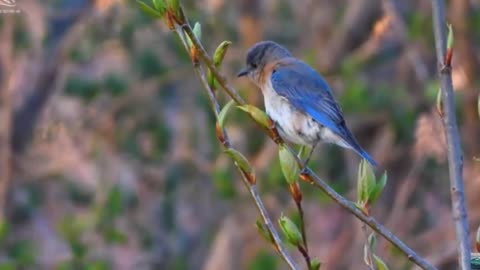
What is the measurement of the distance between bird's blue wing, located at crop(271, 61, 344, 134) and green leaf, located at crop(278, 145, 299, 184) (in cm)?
121

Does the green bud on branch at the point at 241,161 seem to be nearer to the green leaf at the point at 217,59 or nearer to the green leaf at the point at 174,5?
the green leaf at the point at 217,59

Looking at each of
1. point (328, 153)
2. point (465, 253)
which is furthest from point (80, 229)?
point (465, 253)

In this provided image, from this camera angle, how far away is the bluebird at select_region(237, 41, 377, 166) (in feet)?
11.4

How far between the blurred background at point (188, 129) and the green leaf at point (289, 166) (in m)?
4.51

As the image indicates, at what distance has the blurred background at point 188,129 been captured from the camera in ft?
23.4

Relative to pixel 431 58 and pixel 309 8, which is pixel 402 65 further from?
pixel 309 8

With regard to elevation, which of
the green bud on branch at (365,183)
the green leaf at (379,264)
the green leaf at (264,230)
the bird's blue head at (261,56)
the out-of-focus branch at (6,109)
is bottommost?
the green leaf at (379,264)

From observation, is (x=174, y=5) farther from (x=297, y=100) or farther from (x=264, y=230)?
(x=297, y=100)

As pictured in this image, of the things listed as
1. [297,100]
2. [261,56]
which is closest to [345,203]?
[297,100]

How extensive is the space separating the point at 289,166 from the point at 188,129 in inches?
232

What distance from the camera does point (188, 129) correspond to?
8.12 metres

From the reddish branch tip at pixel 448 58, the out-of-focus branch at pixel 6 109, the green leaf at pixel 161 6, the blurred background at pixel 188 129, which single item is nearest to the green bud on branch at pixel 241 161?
the green leaf at pixel 161 6

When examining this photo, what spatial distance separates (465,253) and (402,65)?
5.80 meters

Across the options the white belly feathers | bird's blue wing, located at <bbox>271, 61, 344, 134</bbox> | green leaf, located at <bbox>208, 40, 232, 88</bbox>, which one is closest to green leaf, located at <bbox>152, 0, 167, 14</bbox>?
green leaf, located at <bbox>208, 40, 232, 88</bbox>
